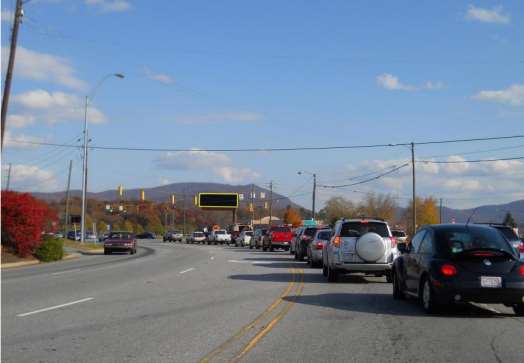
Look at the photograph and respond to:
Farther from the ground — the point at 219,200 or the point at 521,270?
the point at 219,200

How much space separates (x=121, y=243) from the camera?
44812mm

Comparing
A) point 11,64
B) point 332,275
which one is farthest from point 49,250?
point 332,275

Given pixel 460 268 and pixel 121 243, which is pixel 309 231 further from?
pixel 460 268

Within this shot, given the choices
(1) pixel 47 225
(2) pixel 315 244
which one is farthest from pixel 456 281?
(1) pixel 47 225

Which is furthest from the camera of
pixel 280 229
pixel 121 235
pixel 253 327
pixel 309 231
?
pixel 280 229

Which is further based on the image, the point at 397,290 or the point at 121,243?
the point at 121,243

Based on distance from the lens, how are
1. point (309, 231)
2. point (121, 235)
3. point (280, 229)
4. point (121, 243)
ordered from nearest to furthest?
point (309, 231) < point (121, 243) < point (121, 235) < point (280, 229)

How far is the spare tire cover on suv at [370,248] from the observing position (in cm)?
1898

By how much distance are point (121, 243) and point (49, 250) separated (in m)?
8.71

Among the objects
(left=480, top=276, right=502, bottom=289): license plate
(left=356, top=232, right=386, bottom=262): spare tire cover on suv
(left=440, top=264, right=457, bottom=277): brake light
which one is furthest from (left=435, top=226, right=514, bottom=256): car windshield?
(left=356, top=232, right=386, bottom=262): spare tire cover on suv

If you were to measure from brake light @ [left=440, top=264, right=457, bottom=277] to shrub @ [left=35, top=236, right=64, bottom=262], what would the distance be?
28.1 m

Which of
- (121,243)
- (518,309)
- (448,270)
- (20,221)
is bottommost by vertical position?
(518,309)

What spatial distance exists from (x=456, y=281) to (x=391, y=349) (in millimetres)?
3317

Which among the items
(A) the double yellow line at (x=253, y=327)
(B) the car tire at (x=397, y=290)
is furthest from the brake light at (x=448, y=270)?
(A) the double yellow line at (x=253, y=327)
